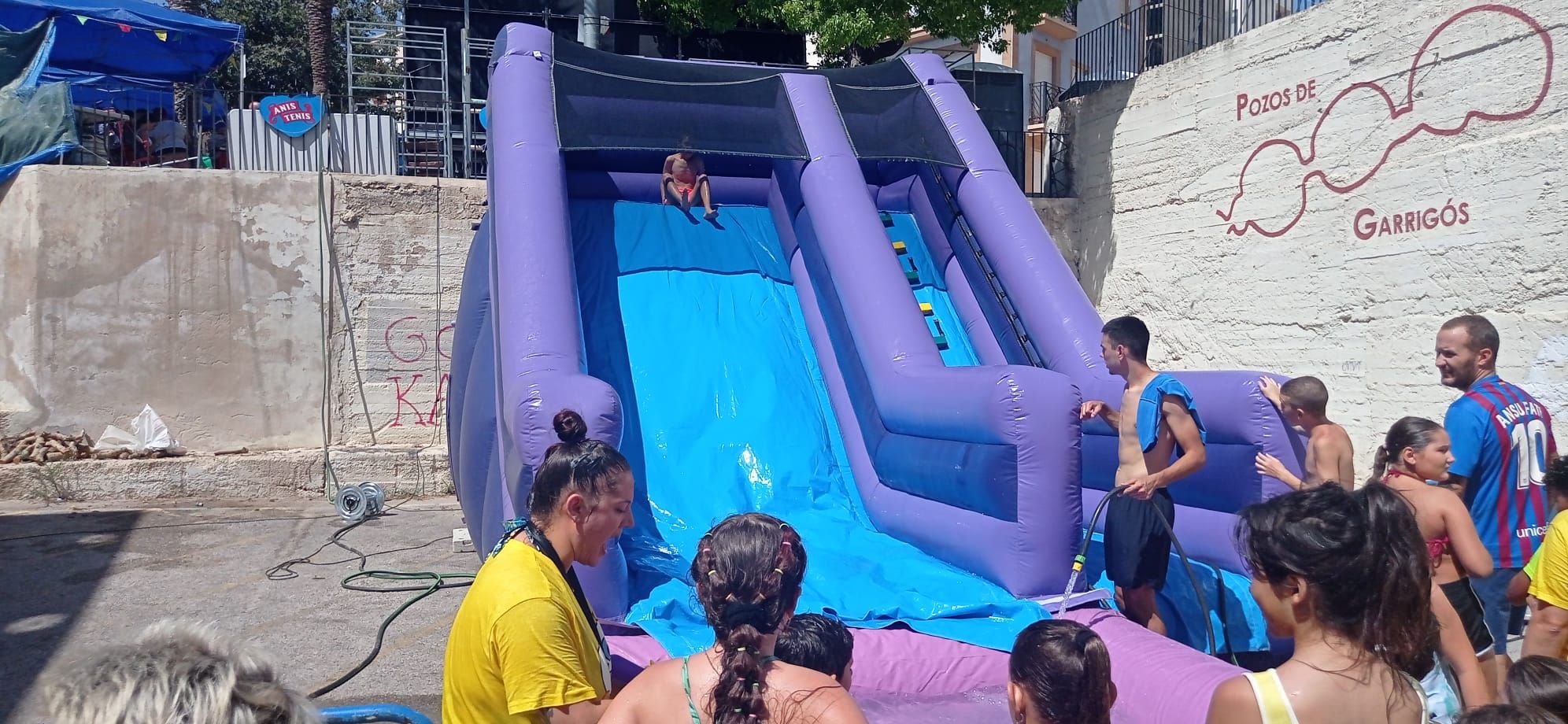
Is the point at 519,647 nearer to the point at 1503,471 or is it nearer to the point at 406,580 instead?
the point at 1503,471

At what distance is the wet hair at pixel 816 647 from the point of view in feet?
7.07

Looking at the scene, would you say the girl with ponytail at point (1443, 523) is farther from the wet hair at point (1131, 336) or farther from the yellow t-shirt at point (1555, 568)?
the wet hair at point (1131, 336)

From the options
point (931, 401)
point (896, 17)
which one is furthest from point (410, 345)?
point (931, 401)

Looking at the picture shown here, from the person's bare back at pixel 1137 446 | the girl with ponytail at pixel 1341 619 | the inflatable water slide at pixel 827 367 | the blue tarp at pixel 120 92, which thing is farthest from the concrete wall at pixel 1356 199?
the blue tarp at pixel 120 92

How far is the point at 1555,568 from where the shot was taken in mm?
2744

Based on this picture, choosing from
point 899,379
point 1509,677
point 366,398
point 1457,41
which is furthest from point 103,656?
point 366,398

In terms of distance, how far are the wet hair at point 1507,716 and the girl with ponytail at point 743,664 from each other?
945 mm

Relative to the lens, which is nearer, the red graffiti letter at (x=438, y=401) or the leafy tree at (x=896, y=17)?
the red graffiti letter at (x=438, y=401)

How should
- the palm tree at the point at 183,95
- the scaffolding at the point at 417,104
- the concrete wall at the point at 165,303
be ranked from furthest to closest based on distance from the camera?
the palm tree at the point at 183,95 < the scaffolding at the point at 417,104 < the concrete wall at the point at 165,303

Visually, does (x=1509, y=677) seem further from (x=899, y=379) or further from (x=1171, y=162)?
(x=1171, y=162)

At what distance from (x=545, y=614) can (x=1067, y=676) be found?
3.02 feet

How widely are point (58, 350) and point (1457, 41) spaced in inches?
370

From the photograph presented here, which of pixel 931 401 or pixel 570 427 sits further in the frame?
pixel 931 401

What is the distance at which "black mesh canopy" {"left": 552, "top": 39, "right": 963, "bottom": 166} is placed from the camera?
6328 mm
